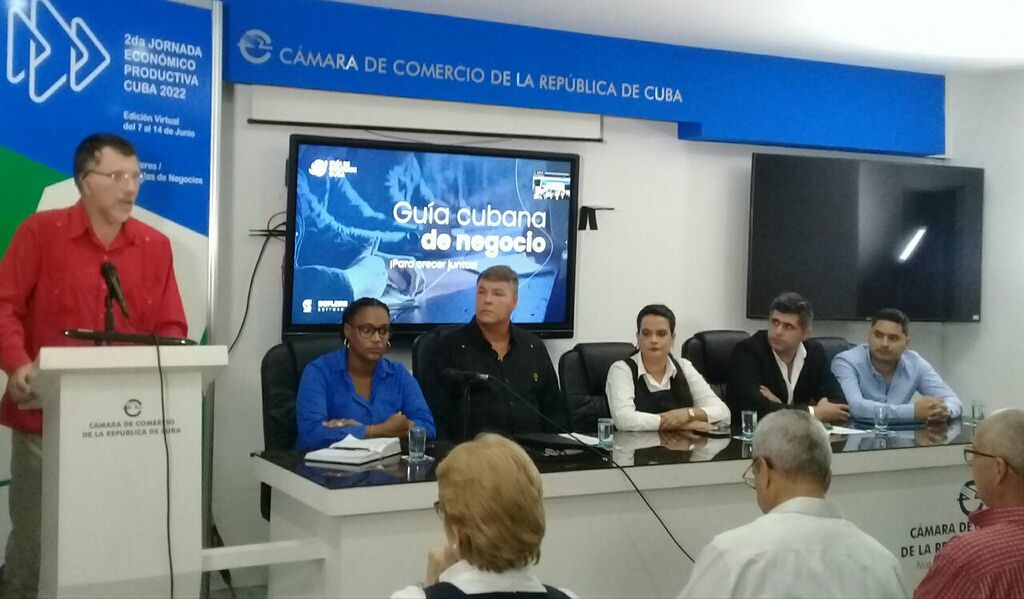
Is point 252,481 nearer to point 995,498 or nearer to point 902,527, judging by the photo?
point 902,527

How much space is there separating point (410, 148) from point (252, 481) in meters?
1.75

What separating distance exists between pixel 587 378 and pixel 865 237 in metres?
2.50

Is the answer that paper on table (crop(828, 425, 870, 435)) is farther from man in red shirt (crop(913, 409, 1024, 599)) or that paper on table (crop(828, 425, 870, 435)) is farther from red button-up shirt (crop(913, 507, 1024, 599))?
red button-up shirt (crop(913, 507, 1024, 599))

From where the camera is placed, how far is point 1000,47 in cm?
582

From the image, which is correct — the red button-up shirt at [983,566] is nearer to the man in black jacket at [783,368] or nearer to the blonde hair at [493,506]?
the blonde hair at [493,506]

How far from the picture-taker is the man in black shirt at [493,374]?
4.11m

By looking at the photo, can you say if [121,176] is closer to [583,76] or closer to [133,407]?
[133,407]

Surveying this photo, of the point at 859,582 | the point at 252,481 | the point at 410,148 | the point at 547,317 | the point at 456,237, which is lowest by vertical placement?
the point at 252,481

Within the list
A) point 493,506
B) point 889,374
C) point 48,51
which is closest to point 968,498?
point 889,374

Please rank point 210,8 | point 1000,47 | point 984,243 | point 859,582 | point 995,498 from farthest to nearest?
point 984,243 < point 1000,47 < point 210,8 < point 995,498 < point 859,582

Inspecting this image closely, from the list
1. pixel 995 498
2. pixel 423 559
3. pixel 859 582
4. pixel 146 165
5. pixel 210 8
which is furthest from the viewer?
pixel 210 8

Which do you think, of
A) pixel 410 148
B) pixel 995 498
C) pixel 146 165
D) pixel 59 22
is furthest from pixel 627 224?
pixel 995 498

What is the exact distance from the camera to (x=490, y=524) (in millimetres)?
1790

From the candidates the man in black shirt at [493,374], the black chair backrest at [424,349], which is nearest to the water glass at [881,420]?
the man in black shirt at [493,374]
